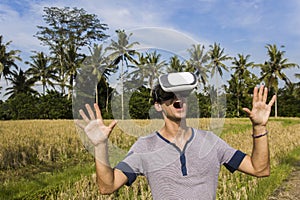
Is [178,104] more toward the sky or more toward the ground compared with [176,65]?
more toward the ground

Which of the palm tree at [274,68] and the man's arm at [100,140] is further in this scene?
the palm tree at [274,68]

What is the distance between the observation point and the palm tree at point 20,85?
1586 inches

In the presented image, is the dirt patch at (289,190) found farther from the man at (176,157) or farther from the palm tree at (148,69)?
the palm tree at (148,69)

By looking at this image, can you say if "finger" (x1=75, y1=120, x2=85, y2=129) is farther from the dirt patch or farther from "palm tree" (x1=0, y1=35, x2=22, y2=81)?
"palm tree" (x1=0, y1=35, x2=22, y2=81)

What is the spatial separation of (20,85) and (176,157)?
1666 inches

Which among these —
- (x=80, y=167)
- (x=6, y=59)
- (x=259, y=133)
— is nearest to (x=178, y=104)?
(x=259, y=133)

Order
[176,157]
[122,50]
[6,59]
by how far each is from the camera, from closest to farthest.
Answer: [122,50] < [176,157] < [6,59]

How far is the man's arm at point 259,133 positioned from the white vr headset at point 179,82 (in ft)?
1.42

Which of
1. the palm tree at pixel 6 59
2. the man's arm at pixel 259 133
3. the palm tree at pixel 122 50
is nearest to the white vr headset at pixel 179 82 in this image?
the palm tree at pixel 122 50

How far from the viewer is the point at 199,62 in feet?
4.75

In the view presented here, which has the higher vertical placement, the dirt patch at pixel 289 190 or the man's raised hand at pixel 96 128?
the man's raised hand at pixel 96 128

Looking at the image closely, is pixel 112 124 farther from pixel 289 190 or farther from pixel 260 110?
pixel 289 190

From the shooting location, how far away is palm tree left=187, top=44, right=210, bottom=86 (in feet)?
4.74

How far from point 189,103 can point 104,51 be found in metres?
0.44
